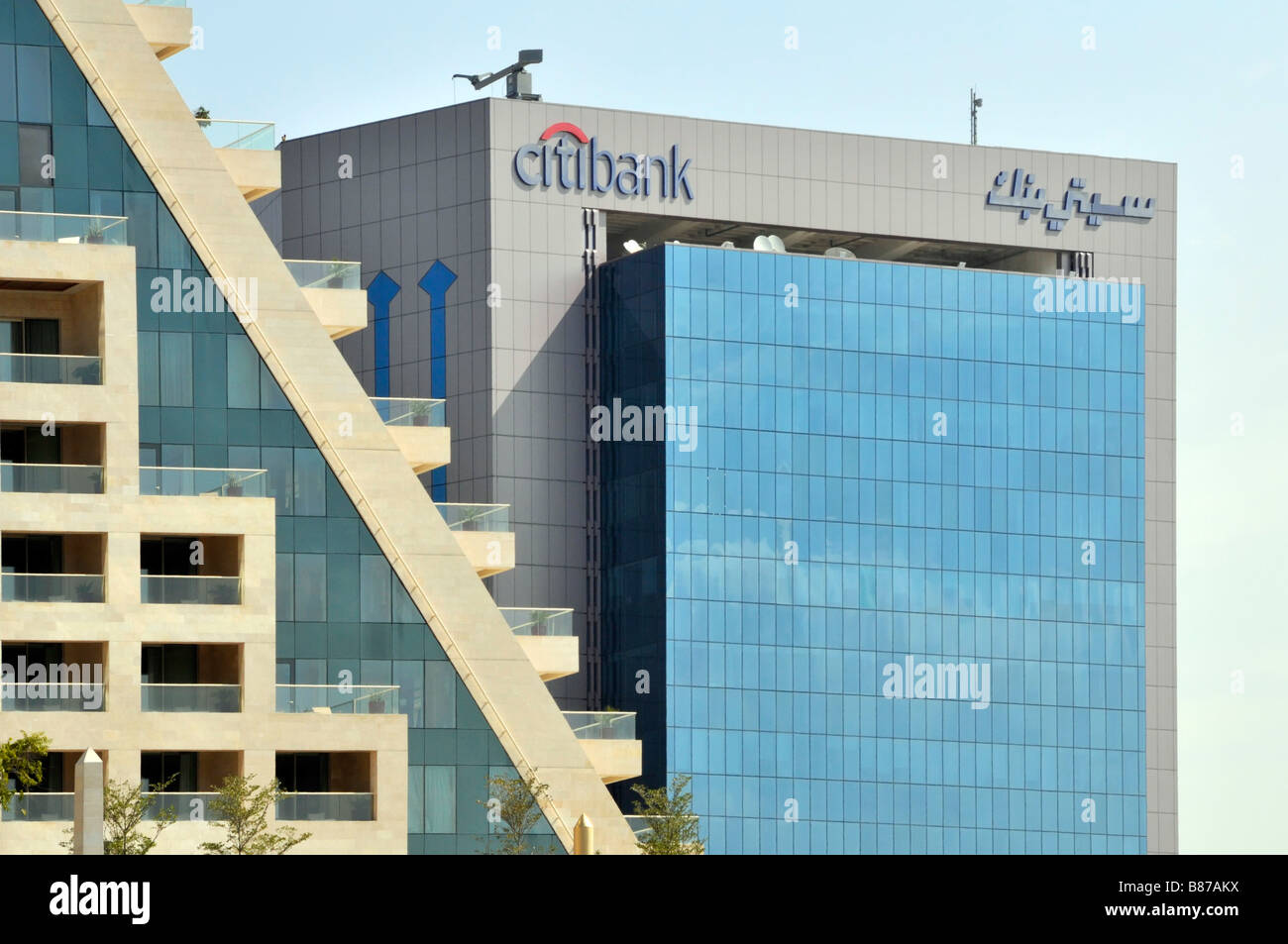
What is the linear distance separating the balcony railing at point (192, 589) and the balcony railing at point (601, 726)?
15741 mm

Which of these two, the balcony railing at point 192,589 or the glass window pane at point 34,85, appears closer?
the balcony railing at point 192,589

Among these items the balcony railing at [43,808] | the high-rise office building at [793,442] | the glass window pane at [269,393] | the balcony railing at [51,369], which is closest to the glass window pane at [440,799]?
the balcony railing at [43,808]

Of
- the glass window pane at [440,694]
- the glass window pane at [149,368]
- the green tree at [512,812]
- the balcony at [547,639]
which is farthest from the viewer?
the balcony at [547,639]

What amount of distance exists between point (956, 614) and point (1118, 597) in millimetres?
10254

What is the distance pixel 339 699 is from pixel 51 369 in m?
13.5

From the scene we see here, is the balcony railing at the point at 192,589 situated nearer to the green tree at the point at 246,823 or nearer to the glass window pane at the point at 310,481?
the glass window pane at the point at 310,481

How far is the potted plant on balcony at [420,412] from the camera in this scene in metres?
82.1

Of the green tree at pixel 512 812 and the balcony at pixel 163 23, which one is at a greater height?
the balcony at pixel 163 23

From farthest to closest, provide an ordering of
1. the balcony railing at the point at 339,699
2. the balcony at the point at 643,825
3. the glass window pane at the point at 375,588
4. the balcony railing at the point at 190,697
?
1. the balcony at the point at 643,825
2. the glass window pane at the point at 375,588
3. the balcony railing at the point at 339,699
4. the balcony railing at the point at 190,697

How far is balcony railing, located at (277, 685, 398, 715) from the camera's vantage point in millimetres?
76500

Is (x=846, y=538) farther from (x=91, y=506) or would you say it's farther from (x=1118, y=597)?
(x=91, y=506)

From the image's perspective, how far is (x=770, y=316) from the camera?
117438 mm

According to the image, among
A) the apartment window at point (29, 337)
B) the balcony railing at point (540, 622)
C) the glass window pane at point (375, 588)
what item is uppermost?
the apartment window at point (29, 337)

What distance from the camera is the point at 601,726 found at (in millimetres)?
87938
